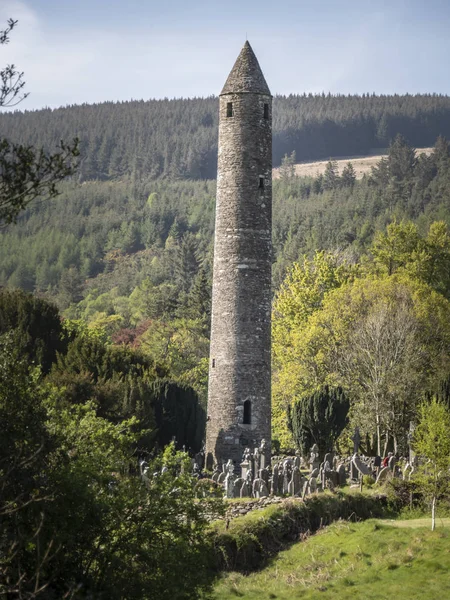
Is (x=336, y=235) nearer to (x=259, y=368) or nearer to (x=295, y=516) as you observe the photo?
(x=259, y=368)

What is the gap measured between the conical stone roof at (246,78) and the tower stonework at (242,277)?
4cm

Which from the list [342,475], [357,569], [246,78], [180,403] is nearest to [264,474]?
[342,475]

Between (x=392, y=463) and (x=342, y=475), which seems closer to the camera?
(x=342, y=475)

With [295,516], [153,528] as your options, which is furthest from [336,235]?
[153,528]

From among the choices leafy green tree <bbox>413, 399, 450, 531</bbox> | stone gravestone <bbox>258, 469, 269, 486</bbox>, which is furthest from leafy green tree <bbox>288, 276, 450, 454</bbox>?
leafy green tree <bbox>413, 399, 450, 531</bbox>

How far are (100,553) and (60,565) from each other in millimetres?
962

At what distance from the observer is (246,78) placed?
3825cm

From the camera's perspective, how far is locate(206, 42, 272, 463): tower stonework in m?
36.7

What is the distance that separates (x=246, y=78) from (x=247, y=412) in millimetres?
12137

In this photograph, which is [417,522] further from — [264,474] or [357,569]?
[264,474]

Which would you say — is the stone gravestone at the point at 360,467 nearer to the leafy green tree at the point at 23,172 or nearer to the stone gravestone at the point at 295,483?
the stone gravestone at the point at 295,483

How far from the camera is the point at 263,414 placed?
1453 inches


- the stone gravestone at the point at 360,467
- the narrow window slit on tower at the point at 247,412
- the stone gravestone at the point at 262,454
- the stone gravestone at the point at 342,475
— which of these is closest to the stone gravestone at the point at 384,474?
the stone gravestone at the point at 360,467

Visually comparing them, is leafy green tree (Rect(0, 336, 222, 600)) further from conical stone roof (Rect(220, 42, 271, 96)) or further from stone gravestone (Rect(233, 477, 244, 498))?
conical stone roof (Rect(220, 42, 271, 96))
